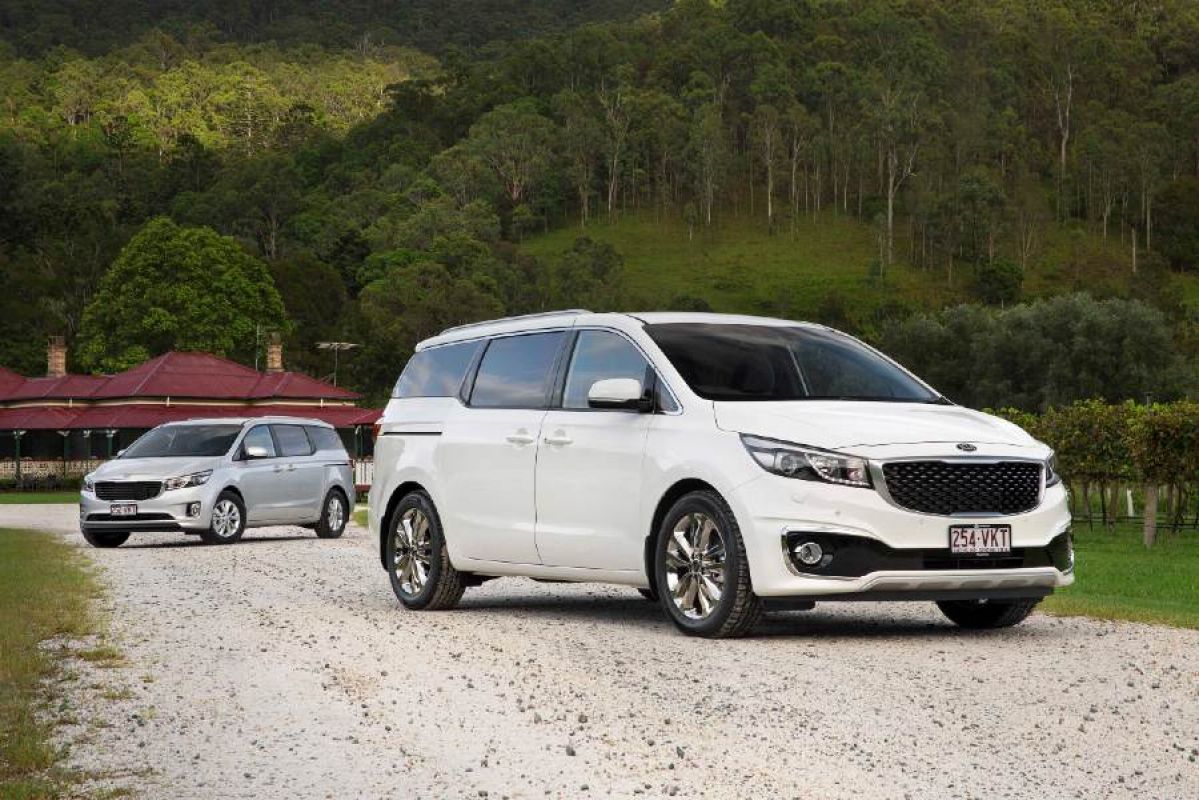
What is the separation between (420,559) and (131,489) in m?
12.8

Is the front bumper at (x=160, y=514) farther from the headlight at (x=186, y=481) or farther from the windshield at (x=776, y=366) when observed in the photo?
the windshield at (x=776, y=366)

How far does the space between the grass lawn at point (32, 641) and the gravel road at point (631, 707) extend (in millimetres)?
209

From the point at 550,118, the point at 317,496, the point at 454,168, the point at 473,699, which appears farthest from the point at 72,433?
the point at 550,118

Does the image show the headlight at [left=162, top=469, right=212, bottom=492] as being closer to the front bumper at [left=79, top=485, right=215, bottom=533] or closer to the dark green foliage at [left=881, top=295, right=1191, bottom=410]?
the front bumper at [left=79, top=485, right=215, bottom=533]

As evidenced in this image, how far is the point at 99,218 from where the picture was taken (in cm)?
13388

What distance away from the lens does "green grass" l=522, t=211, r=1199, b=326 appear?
478ft

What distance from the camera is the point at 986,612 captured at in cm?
1201

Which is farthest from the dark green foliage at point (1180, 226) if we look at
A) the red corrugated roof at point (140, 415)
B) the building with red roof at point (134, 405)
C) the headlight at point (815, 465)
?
the headlight at point (815, 465)

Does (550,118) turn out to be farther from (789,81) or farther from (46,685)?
(46,685)

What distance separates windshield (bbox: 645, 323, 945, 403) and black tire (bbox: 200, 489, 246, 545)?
49.8ft

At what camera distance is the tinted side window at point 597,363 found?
39.8 ft

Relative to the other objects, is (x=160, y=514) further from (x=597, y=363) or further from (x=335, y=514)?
(x=597, y=363)

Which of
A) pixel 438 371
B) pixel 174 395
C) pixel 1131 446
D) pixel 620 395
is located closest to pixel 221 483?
pixel 438 371

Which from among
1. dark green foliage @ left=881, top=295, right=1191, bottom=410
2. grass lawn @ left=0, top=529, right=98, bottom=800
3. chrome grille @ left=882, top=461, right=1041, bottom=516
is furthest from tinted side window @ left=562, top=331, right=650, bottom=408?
dark green foliage @ left=881, top=295, right=1191, bottom=410
